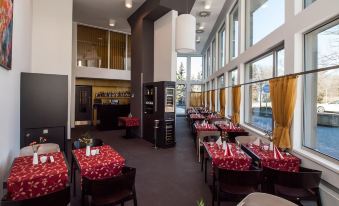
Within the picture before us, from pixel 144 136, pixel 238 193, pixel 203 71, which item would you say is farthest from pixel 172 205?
pixel 203 71

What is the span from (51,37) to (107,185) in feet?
17.6

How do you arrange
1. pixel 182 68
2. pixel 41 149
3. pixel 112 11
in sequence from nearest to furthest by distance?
pixel 41 149, pixel 112 11, pixel 182 68

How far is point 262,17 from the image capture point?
5090 millimetres

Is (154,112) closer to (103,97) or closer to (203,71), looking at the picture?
(103,97)

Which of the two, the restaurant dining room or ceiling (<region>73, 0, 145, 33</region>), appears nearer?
the restaurant dining room

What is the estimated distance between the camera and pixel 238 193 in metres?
2.51

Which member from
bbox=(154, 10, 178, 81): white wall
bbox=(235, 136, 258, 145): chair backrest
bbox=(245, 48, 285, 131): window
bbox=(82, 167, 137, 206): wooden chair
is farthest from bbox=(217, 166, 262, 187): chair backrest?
bbox=(154, 10, 178, 81): white wall

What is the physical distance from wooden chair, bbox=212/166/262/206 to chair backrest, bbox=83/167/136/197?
3.75 ft

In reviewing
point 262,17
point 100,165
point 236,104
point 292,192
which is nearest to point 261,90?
point 236,104

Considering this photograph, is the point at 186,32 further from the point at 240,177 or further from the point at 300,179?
the point at 300,179

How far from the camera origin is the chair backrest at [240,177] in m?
2.42

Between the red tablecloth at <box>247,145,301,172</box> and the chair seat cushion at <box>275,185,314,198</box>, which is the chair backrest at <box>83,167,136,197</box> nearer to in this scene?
the chair seat cushion at <box>275,185,314,198</box>

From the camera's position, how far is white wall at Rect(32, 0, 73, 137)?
18.3 ft

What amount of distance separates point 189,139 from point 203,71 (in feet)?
28.6
